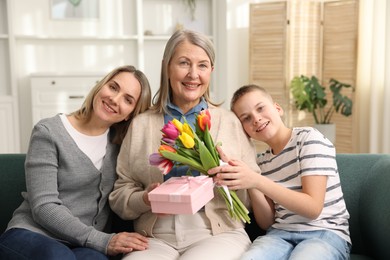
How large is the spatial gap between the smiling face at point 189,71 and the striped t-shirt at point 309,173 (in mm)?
414

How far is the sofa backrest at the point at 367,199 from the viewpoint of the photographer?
5.78 feet

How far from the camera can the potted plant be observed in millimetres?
4836

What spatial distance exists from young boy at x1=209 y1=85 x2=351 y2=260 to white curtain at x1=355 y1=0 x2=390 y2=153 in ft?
10.7

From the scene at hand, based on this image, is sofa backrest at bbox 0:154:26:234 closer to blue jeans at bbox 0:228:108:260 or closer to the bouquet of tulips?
blue jeans at bbox 0:228:108:260

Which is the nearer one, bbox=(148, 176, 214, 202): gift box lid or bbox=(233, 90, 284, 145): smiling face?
bbox=(148, 176, 214, 202): gift box lid

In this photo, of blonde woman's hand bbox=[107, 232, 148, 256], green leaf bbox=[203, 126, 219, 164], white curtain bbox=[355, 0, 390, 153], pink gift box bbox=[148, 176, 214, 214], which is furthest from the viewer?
white curtain bbox=[355, 0, 390, 153]

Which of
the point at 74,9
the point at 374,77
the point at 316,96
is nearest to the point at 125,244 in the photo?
the point at 316,96

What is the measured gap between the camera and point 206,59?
1.83 meters

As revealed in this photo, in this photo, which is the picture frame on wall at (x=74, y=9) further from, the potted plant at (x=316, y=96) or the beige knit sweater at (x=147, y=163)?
the beige knit sweater at (x=147, y=163)

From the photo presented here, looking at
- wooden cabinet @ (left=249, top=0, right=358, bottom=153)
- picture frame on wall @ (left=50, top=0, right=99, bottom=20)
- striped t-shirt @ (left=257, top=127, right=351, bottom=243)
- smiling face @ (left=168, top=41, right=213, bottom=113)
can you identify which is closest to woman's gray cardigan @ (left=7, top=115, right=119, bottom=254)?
smiling face @ (left=168, top=41, right=213, bottom=113)

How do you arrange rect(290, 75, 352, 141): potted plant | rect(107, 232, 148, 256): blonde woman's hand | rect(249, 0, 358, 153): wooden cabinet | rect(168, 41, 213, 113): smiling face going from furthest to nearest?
1. rect(249, 0, 358, 153): wooden cabinet
2. rect(290, 75, 352, 141): potted plant
3. rect(168, 41, 213, 113): smiling face
4. rect(107, 232, 148, 256): blonde woman's hand

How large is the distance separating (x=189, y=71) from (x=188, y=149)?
40cm

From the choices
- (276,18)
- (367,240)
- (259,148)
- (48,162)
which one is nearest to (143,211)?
(48,162)

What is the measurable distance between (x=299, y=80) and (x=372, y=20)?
38.3 inches
